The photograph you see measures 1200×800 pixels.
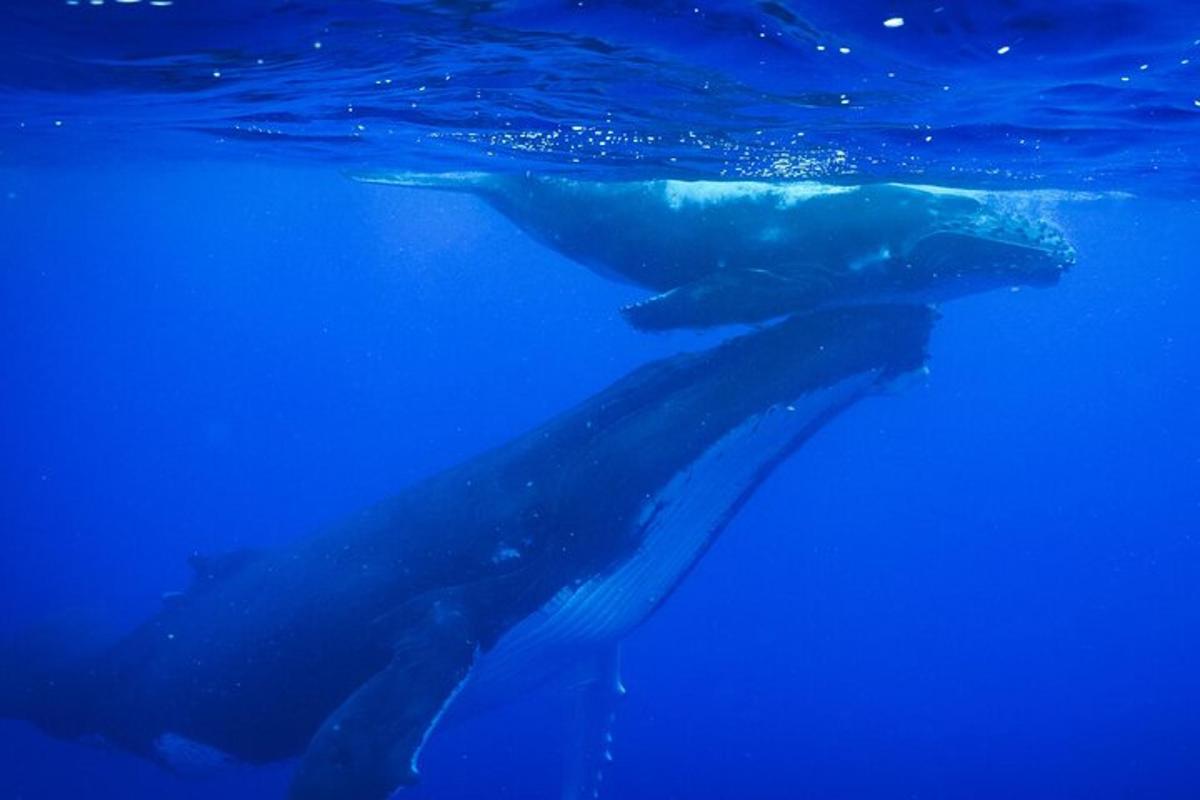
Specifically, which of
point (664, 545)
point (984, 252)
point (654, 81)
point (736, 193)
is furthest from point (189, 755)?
point (654, 81)

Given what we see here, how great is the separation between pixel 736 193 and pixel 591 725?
6451 millimetres

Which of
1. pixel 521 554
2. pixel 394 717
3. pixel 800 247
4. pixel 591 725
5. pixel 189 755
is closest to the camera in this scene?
pixel 394 717

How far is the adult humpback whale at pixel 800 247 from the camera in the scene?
7559mm

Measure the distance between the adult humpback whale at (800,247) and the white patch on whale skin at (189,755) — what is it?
588 centimetres

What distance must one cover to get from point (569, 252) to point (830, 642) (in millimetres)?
39161

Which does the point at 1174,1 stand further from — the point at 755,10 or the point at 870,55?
the point at 755,10

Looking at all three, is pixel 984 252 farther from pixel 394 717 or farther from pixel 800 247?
pixel 394 717

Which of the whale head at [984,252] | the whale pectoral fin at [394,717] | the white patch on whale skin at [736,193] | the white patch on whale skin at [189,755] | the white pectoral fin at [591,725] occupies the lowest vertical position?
the white pectoral fin at [591,725]

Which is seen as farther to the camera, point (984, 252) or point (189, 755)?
point (189, 755)

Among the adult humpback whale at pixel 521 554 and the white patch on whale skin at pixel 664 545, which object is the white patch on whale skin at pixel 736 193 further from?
the white patch on whale skin at pixel 664 545

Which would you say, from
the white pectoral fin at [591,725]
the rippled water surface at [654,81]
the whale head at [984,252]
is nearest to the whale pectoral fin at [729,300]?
the whale head at [984,252]

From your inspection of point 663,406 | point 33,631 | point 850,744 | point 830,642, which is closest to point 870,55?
point 663,406

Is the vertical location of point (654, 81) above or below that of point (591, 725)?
above

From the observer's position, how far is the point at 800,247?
7.98 metres
